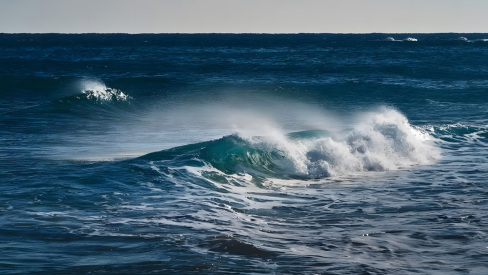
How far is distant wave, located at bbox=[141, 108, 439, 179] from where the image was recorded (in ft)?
42.0

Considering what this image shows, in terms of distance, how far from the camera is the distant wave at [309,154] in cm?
1280

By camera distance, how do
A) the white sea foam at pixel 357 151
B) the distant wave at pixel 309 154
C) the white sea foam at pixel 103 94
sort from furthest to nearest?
the white sea foam at pixel 103 94 → the white sea foam at pixel 357 151 → the distant wave at pixel 309 154

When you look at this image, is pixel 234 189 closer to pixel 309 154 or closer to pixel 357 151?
pixel 309 154

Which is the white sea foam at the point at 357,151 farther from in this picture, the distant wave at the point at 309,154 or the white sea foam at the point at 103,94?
the white sea foam at the point at 103,94

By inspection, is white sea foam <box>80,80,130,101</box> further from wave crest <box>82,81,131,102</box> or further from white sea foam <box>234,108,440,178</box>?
white sea foam <box>234,108,440,178</box>

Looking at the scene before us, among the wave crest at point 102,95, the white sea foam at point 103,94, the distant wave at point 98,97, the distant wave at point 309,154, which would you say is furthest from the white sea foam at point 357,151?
the white sea foam at point 103,94

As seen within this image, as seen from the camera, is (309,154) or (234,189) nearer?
(234,189)

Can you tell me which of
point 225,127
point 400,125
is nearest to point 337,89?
point 225,127

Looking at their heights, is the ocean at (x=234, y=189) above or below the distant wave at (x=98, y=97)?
below

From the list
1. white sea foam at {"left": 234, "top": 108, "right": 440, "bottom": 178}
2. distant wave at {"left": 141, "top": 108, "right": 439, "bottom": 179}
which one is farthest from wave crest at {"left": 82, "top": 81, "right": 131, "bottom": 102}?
white sea foam at {"left": 234, "top": 108, "right": 440, "bottom": 178}

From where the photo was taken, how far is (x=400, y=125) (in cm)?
1658

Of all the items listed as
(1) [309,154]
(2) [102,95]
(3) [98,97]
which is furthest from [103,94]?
(1) [309,154]

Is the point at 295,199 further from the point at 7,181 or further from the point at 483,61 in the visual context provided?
the point at 483,61

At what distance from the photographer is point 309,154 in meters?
13.8
